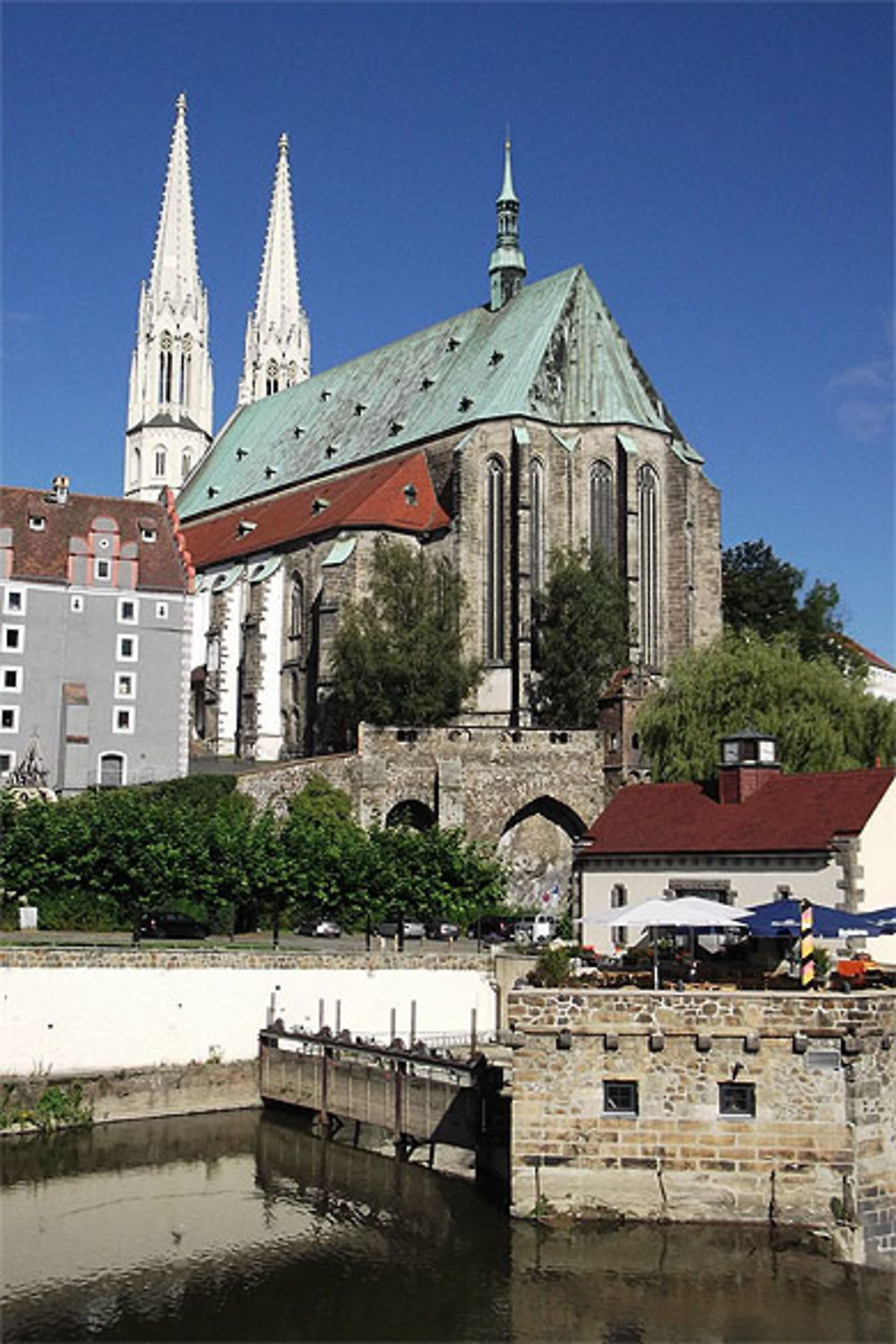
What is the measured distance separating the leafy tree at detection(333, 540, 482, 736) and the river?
124 ft

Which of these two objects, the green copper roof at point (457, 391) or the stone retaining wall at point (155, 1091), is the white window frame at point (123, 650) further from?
the stone retaining wall at point (155, 1091)

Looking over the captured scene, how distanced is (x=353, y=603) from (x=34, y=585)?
665 inches

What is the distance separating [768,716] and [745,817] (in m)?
14.7

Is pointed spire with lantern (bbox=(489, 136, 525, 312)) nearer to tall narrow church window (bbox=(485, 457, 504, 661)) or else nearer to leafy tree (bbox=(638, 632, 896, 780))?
tall narrow church window (bbox=(485, 457, 504, 661))

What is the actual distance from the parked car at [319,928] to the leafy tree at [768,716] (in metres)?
13.8

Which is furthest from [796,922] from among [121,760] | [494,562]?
[494,562]

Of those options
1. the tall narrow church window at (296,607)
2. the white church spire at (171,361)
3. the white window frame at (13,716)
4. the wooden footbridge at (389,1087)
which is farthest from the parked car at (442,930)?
the white church spire at (171,361)

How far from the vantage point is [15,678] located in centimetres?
5925

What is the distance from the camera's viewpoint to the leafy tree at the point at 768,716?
2026 inches

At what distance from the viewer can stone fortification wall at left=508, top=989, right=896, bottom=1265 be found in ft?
73.6

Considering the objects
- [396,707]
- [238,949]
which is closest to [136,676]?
[396,707]

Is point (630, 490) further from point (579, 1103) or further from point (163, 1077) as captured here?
point (579, 1103)

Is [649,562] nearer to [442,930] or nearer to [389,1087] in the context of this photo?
[442,930]

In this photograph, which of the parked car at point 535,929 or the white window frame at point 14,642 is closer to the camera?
the parked car at point 535,929
